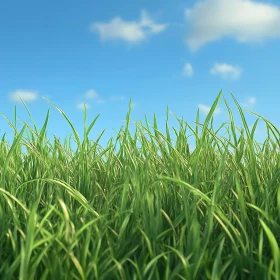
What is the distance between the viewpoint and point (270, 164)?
2324mm

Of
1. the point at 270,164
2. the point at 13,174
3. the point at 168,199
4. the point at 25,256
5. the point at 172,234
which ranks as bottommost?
the point at 25,256

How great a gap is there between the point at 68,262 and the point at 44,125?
4.06 feet

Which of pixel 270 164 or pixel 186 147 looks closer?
pixel 270 164

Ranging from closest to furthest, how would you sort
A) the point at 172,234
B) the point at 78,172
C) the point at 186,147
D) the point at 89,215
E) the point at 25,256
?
1. the point at 25,256
2. the point at 172,234
3. the point at 89,215
4. the point at 78,172
5. the point at 186,147

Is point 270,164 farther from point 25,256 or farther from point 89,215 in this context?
point 25,256

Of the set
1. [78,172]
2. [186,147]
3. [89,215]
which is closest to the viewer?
[89,215]

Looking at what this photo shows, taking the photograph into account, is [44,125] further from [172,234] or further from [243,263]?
[243,263]

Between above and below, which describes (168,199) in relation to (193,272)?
above

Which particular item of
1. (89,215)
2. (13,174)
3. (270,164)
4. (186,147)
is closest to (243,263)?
(89,215)

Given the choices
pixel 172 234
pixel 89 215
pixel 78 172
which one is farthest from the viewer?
pixel 78 172

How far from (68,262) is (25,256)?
135mm

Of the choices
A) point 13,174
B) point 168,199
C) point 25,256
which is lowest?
point 25,256

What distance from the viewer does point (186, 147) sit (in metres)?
2.54

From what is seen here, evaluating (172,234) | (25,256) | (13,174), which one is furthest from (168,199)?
(13,174)
